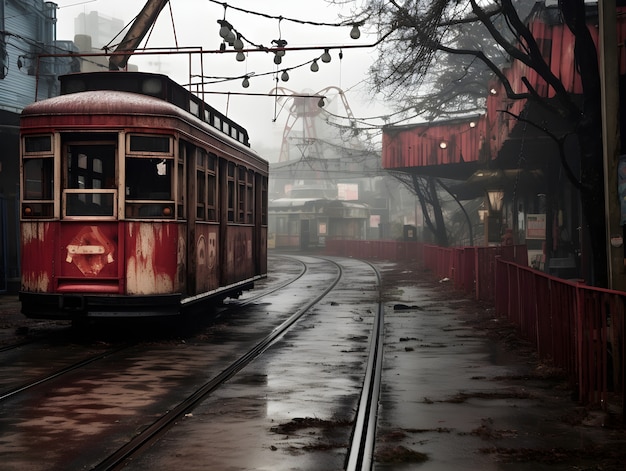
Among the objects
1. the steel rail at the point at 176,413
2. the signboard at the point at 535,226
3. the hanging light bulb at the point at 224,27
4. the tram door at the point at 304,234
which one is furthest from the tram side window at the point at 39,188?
the tram door at the point at 304,234

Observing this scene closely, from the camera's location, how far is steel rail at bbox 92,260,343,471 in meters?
5.88

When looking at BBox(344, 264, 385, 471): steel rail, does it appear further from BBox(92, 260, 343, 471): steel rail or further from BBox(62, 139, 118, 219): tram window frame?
BBox(62, 139, 118, 219): tram window frame

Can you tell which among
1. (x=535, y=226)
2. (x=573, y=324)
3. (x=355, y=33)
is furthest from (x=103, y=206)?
(x=535, y=226)

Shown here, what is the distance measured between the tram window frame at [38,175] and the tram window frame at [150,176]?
105cm

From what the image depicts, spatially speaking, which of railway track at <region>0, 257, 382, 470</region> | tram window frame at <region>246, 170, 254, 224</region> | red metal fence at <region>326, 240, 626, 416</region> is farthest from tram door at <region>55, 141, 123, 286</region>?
red metal fence at <region>326, 240, 626, 416</region>

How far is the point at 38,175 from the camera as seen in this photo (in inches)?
472

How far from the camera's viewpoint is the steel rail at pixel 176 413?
588 cm

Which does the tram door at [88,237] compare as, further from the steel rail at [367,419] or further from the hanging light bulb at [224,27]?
the hanging light bulb at [224,27]

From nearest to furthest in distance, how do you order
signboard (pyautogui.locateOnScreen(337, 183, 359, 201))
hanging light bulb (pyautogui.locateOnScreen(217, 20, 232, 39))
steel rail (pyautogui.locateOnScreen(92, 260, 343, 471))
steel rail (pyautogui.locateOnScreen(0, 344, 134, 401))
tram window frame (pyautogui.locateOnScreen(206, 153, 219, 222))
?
steel rail (pyautogui.locateOnScreen(92, 260, 343, 471)), steel rail (pyautogui.locateOnScreen(0, 344, 134, 401)), tram window frame (pyautogui.locateOnScreen(206, 153, 219, 222)), hanging light bulb (pyautogui.locateOnScreen(217, 20, 232, 39)), signboard (pyautogui.locateOnScreen(337, 183, 359, 201))

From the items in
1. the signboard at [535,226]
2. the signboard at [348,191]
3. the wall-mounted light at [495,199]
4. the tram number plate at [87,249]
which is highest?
the signboard at [348,191]

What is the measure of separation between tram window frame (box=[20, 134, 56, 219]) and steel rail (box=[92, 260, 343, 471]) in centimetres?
350

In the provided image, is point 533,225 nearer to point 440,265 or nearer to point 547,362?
point 440,265

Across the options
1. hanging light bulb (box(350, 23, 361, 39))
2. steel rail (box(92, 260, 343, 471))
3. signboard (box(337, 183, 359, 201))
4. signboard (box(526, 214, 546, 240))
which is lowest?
steel rail (box(92, 260, 343, 471))

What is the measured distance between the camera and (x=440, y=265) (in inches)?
1136
